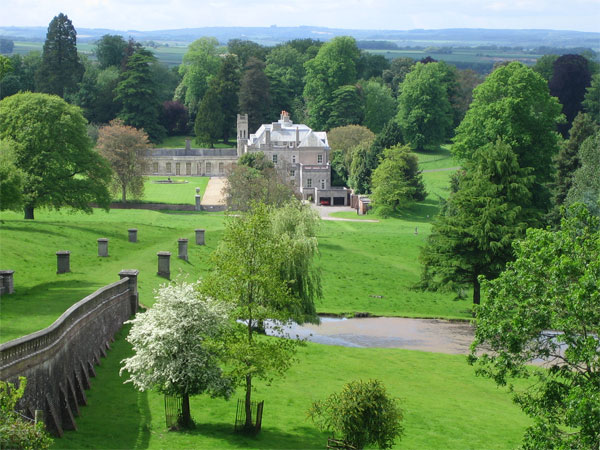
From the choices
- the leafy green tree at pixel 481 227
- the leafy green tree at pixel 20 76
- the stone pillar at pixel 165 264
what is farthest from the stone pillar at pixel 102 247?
the leafy green tree at pixel 20 76

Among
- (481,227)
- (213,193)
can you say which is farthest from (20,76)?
(481,227)

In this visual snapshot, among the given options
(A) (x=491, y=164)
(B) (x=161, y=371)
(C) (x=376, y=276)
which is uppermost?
(A) (x=491, y=164)

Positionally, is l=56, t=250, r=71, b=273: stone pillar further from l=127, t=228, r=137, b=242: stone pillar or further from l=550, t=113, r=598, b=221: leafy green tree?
l=550, t=113, r=598, b=221: leafy green tree

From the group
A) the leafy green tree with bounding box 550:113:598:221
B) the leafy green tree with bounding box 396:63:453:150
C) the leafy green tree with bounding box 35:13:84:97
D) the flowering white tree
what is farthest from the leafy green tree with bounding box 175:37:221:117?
the flowering white tree

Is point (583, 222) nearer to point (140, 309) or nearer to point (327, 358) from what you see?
point (327, 358)

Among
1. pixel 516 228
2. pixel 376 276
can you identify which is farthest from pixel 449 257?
pixel 376 276

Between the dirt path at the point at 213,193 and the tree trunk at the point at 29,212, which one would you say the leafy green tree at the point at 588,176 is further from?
the tree trunk at the point at 29,212
